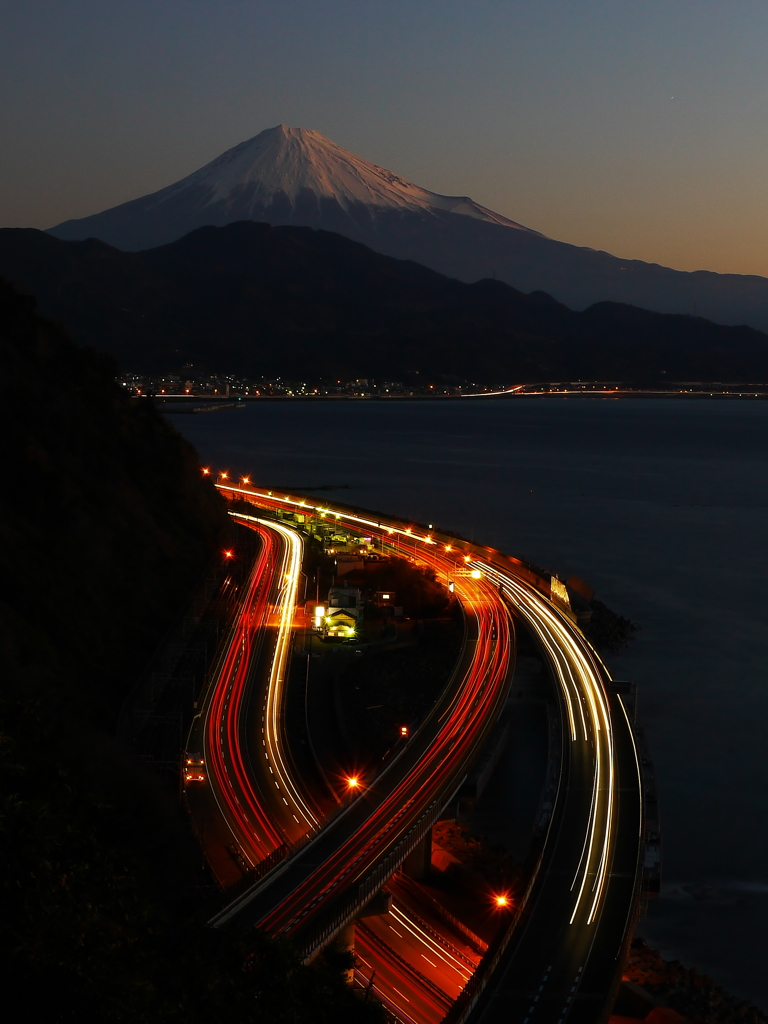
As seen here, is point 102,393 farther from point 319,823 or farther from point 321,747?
point 319,823

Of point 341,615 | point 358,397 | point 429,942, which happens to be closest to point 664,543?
point 341,615

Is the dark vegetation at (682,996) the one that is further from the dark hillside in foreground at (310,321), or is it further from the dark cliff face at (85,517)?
the dark hillside in foreground at (310,321)

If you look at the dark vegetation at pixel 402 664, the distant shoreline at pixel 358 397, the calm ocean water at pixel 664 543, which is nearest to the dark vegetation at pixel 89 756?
the dark vegetation at pixel 402 664

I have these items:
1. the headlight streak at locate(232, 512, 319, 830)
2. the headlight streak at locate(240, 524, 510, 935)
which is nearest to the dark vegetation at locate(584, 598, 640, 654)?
the headlight streak at locate(240, 524, 510, 935)

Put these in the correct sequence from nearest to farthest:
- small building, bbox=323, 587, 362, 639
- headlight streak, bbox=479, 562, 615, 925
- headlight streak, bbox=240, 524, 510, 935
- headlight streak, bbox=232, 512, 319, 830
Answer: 1. headlight streak, bbox=240, 524, 510, 935
2. headlight streak, bbox=479, 562, 615, 925
3. headlight streak, bbox=232, 512, 319, 830
4. small building, bbox=323, 587, 362, 639

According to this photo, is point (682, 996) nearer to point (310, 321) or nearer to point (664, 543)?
point (664, 543)

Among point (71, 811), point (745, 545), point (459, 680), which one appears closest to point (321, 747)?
point (459, 680)

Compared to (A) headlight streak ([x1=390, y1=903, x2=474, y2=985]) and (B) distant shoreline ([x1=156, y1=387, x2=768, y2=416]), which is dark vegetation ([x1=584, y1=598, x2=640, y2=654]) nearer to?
(A) headlight streak ([x1=390, y1=903, x2=474, y2=985])
